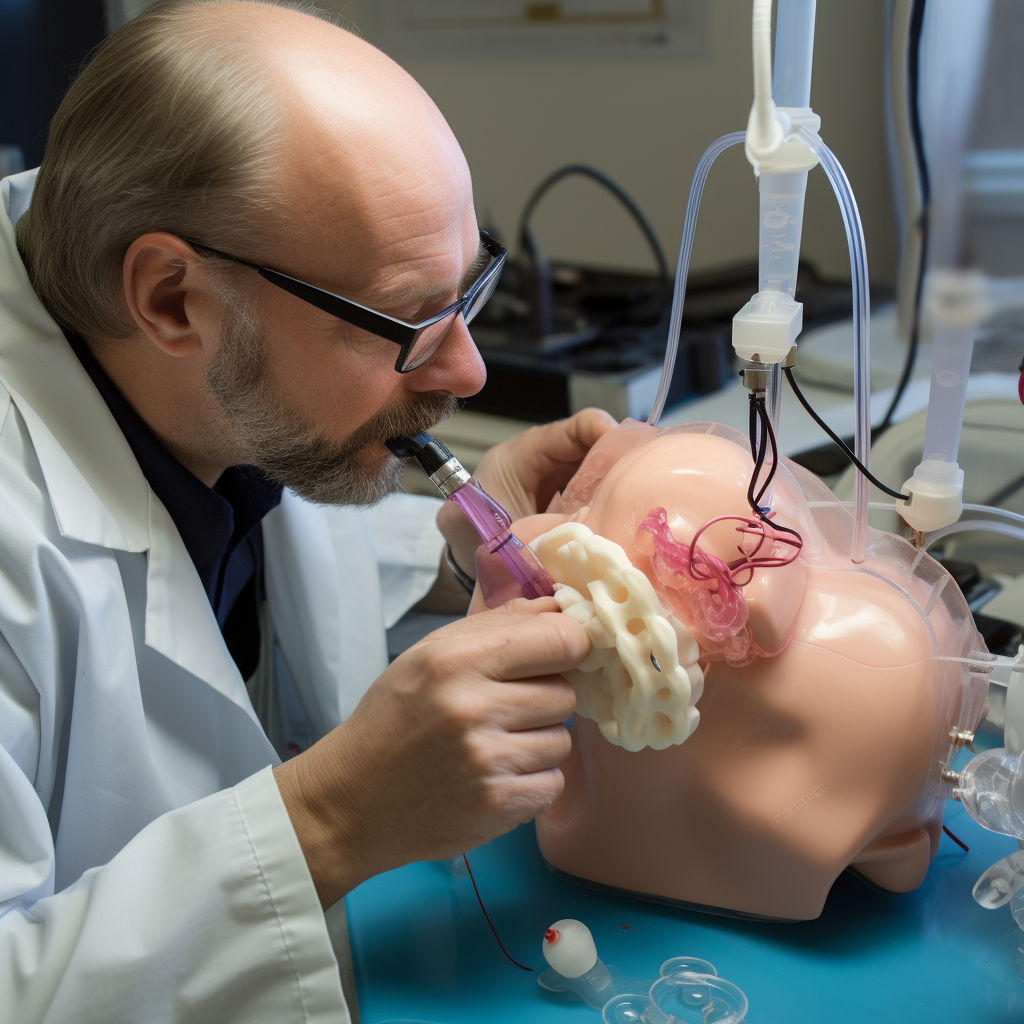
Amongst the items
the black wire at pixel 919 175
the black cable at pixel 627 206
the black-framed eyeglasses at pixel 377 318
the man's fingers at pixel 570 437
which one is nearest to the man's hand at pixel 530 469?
the man's fingers at pixel 570 437

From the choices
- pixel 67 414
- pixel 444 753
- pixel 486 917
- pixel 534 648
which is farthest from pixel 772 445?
pixel 67 414

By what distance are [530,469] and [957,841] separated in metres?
0.59

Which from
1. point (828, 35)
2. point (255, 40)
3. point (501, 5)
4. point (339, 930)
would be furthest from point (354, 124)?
point (501, 5)

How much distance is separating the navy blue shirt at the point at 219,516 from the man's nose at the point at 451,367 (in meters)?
0.30

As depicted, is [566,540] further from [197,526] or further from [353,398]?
[197,526]

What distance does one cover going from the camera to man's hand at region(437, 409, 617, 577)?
3.76ft

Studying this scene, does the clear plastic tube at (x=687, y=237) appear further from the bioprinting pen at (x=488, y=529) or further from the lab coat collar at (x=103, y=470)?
the lab coat collar at (x=103, y=470)

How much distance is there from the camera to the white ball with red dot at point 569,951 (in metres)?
0.74

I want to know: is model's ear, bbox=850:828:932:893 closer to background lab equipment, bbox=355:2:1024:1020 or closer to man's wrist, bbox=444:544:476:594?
background lab equipment, bbox=355:2:1024:1020

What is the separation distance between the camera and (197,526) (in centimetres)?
111

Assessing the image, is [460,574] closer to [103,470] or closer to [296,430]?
[296,430]

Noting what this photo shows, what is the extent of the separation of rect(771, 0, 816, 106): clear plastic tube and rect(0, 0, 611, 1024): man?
1.16 feet

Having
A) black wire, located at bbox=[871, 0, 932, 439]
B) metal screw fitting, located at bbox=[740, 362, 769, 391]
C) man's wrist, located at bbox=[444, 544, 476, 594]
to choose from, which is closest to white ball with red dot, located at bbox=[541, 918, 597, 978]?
metal screw fitting, located at bbox=[740, 362, 769, 391]

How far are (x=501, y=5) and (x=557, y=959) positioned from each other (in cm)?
258
